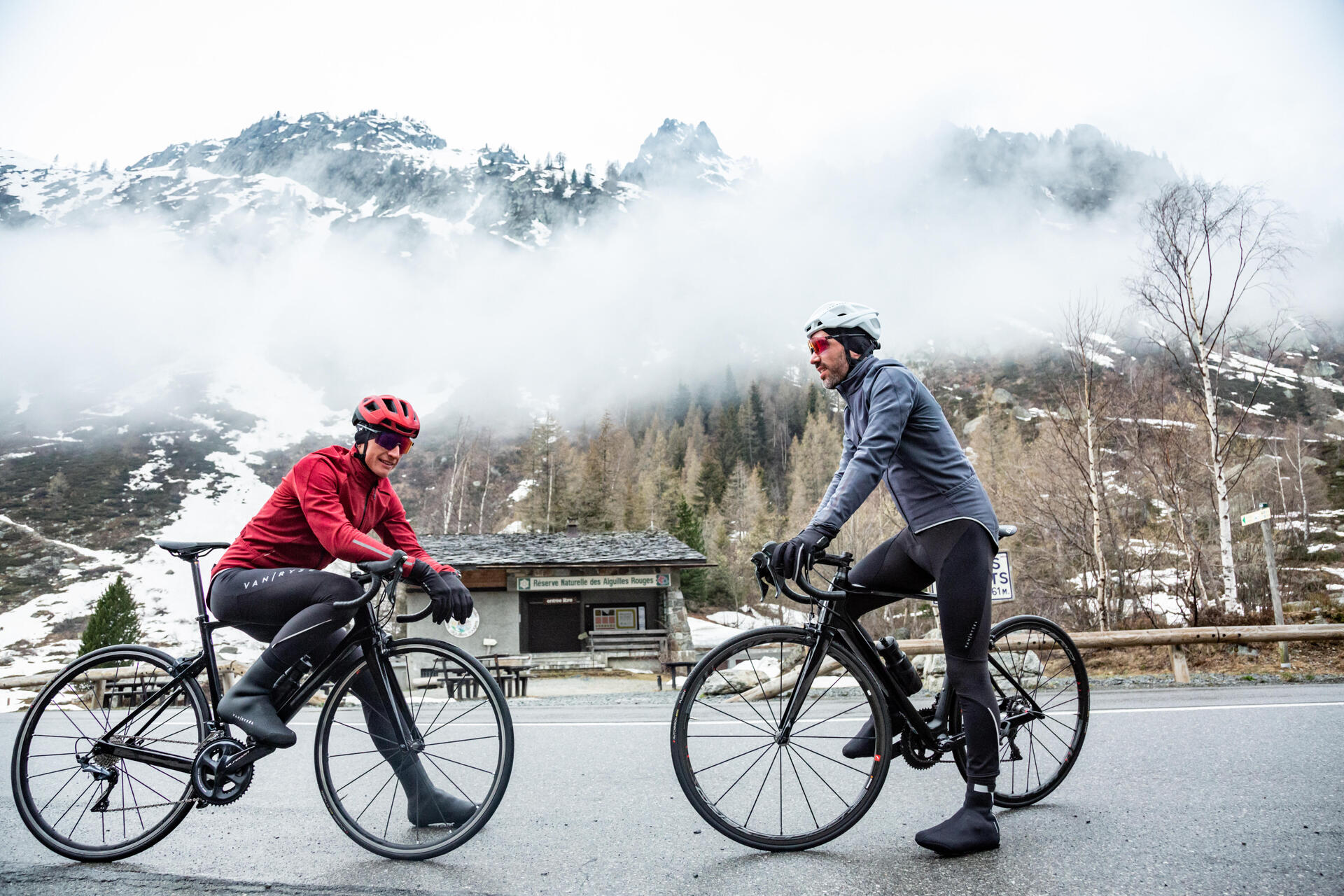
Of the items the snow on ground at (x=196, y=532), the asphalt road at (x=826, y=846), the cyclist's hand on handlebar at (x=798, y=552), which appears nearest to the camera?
the asphalt road at (x=826, y=846)

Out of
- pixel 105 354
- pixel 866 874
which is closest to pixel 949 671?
pixel 866 874

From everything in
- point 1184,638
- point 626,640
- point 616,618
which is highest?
point 1184,638

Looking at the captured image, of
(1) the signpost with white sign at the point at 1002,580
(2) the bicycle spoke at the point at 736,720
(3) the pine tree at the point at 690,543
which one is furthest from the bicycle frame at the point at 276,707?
(3) the pine tree at the point at 690,543

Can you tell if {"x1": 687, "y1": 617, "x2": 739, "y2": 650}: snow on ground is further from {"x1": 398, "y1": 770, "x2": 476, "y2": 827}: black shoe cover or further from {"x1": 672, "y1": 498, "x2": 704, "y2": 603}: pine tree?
{"x1": 398, "y1": 770, "x2": 476, "y2": 827}: black shoe cover

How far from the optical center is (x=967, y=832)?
2521mm

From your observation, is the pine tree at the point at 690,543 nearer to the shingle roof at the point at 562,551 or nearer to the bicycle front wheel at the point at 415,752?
the shingle roof at the point at 562,551

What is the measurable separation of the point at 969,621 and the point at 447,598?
1.87 meters

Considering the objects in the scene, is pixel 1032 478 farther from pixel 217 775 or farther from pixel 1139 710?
pixel 217 775

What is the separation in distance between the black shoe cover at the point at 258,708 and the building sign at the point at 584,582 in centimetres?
2202

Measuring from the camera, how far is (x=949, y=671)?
109 inches

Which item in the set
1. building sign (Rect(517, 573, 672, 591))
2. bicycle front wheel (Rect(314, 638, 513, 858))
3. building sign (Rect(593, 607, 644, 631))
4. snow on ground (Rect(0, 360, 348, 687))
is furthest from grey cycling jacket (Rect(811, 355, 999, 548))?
building sign (Rect(593, 607, 644, 631))

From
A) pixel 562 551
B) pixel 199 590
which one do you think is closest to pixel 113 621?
pixel 562 551

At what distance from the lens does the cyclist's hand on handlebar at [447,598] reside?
8.79ft

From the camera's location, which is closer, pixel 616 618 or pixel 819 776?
pixel 819 776
